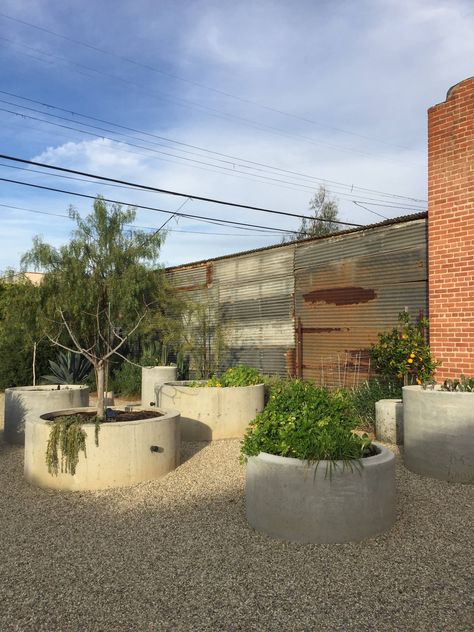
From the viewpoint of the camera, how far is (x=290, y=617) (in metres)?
2.82

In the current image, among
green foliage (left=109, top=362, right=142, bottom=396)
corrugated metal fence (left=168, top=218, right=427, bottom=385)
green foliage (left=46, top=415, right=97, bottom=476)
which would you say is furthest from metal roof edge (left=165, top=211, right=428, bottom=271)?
green foliage (left=46, top=415, right=97, bottom=476)

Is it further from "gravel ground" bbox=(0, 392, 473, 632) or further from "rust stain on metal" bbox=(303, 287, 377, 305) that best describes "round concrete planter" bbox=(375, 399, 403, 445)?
"rust stain on metal" bbox=(303, 287, 377, 305)

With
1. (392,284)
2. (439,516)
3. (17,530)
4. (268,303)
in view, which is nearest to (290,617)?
(439,516)

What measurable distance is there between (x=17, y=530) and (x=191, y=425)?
366 centimetres

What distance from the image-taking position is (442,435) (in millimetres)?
5461

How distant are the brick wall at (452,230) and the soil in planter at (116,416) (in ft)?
13.5

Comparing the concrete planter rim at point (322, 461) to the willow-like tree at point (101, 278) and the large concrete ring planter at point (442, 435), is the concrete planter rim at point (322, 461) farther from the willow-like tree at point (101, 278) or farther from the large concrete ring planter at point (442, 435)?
the willow-like tree at point (101, 278)

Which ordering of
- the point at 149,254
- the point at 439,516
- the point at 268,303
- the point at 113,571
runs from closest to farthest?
the point at 113,571
the point at 439,516
the point at 268,303
the point at 149,254

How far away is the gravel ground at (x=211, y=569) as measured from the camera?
9.25 feet

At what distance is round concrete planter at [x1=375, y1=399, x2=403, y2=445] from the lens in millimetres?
7027

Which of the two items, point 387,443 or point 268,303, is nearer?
point 387,443

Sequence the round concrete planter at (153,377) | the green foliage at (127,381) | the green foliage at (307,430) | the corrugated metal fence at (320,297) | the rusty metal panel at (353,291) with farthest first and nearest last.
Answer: the green foliage at (127,381) → the round concrete planter at (153,377) → the corrugated metal fence at (320,297) → the rusty metal panel at (353,291) → the green foliage at (307,430)

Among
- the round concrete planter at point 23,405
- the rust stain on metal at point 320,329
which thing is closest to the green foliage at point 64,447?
the round concrete planter at point 23,405

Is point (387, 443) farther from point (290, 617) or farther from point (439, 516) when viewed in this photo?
point (290, 617)
